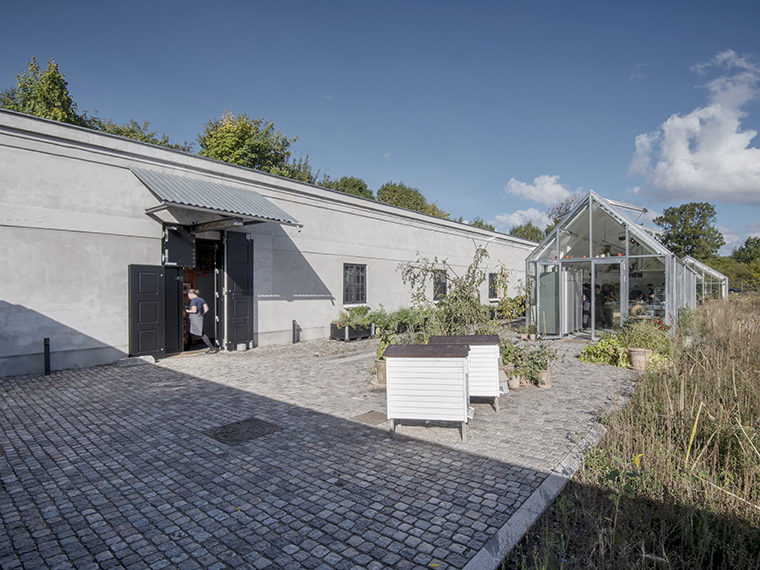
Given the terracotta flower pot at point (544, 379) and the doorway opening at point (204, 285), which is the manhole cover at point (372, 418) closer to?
the terracotta flower pot at point (544, 379)

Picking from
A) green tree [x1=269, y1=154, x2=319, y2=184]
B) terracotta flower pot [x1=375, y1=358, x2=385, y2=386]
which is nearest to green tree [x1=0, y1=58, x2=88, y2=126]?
green tree [x1=269, y1=154, x2=319, y2=184]

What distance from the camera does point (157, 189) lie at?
909 cm

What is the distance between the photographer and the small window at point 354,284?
1516 centimetres

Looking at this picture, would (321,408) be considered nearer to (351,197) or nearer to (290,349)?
(290,349)

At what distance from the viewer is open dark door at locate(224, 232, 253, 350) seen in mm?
11305

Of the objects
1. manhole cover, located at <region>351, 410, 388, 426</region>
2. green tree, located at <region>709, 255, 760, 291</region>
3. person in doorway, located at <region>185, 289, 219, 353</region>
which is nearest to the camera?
manhole cover, located at <region>351, 410, 388, 426</region>

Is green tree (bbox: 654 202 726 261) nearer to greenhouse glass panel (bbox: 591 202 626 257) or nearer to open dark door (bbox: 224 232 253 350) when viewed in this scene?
greenhouse glass panel (bbox: 591 202 626 257)

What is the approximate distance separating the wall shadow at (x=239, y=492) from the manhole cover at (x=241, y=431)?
52 millimetres

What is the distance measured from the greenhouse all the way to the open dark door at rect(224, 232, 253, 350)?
8.82 metres

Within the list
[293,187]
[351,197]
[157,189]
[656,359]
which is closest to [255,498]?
[157,189]

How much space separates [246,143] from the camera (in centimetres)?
2995

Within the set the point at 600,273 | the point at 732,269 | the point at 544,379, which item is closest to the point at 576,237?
the point at 600,273

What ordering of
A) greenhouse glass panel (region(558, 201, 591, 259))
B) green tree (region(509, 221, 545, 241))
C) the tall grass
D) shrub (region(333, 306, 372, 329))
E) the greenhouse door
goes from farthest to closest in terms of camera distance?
green tree (region(509, 221, 545, 241)) < the greenhouse door < greenhouse glass panel (region(558, 201, 591, 259)) < shrub (region(333, 306, 372, 329)) < the tall grass

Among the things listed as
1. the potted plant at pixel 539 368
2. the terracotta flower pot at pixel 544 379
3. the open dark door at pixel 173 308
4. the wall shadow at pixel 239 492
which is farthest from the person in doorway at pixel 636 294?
the open dark door at pixel 173 308
